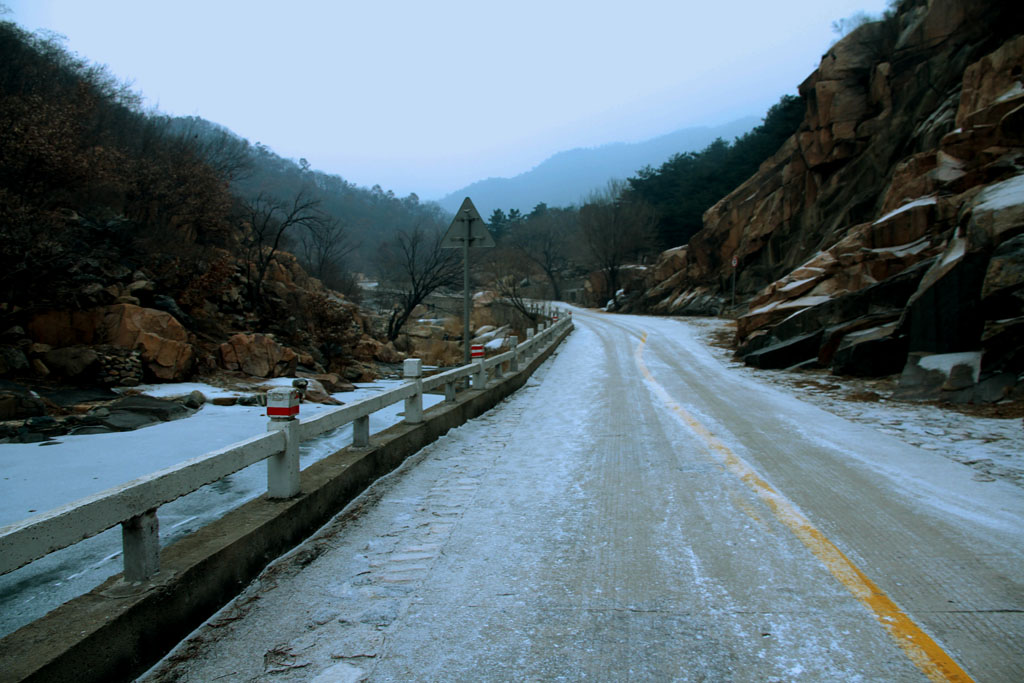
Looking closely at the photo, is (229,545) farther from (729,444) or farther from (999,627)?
(729,444)

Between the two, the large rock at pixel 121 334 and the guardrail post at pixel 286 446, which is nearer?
the guardrail post at pixel 286 446

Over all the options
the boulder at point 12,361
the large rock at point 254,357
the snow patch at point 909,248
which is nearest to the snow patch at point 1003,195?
the snow patch at point 909,248

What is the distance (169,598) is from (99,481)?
3.06m

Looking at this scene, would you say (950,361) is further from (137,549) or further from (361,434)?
(137,549)

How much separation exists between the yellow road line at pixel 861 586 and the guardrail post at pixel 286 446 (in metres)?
3.65

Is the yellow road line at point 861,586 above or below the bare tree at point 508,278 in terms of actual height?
below

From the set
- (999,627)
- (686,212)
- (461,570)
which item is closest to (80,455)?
(461,570)

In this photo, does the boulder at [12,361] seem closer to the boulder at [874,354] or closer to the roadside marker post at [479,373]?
the roadside marker post at [479,373]

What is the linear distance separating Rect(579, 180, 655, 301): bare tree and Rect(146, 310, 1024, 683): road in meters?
49.9

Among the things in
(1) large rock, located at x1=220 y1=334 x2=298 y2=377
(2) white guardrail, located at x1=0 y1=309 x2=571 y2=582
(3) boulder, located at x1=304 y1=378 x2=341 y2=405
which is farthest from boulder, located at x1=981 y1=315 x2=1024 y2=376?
(1) large rock, located at x1=220 y1=334 x2=298 y2=377

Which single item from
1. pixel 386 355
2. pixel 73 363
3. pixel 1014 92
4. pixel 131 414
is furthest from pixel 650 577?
→ pixel 386 355

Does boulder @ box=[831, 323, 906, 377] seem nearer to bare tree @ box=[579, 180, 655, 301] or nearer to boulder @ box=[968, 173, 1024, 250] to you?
boulder @ box=[968, 173, 1024, 250]

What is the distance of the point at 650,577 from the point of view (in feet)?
11.9

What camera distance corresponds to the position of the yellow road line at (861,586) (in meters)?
2.68
